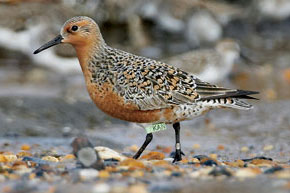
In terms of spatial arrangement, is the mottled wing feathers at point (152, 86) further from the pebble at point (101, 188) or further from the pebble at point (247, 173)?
the pebble at point (101, 188)

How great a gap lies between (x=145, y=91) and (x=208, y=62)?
6857 millimetres

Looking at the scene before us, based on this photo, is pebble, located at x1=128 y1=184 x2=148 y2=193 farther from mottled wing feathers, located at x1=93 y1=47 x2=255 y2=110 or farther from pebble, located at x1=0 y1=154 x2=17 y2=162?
pebble, located at x1=0 y1=154 x2=17 y2=162

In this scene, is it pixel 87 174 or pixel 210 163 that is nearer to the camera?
pixel 87 174

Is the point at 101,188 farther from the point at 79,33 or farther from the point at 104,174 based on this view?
the point at 79,33

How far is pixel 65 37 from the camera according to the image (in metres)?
7.15

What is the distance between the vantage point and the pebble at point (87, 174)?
513 cm

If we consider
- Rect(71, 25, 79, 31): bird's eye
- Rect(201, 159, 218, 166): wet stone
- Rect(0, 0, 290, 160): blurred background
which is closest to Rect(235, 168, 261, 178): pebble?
Rect(201, 159, 218, 166): wet stone

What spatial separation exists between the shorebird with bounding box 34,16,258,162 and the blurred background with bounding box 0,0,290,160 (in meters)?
1.44

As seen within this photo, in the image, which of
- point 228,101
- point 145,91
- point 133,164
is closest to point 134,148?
point 145,91

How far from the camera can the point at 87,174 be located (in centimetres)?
520

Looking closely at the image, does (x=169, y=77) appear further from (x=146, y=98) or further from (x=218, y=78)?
(x=218, y=78)

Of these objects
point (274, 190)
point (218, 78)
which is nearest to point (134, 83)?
point (274, 190)

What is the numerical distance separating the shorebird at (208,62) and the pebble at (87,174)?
7.79 meters

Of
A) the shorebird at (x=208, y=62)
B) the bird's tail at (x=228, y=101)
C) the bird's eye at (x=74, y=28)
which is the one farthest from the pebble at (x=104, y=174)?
the shorebird at (x=208, y=62)
